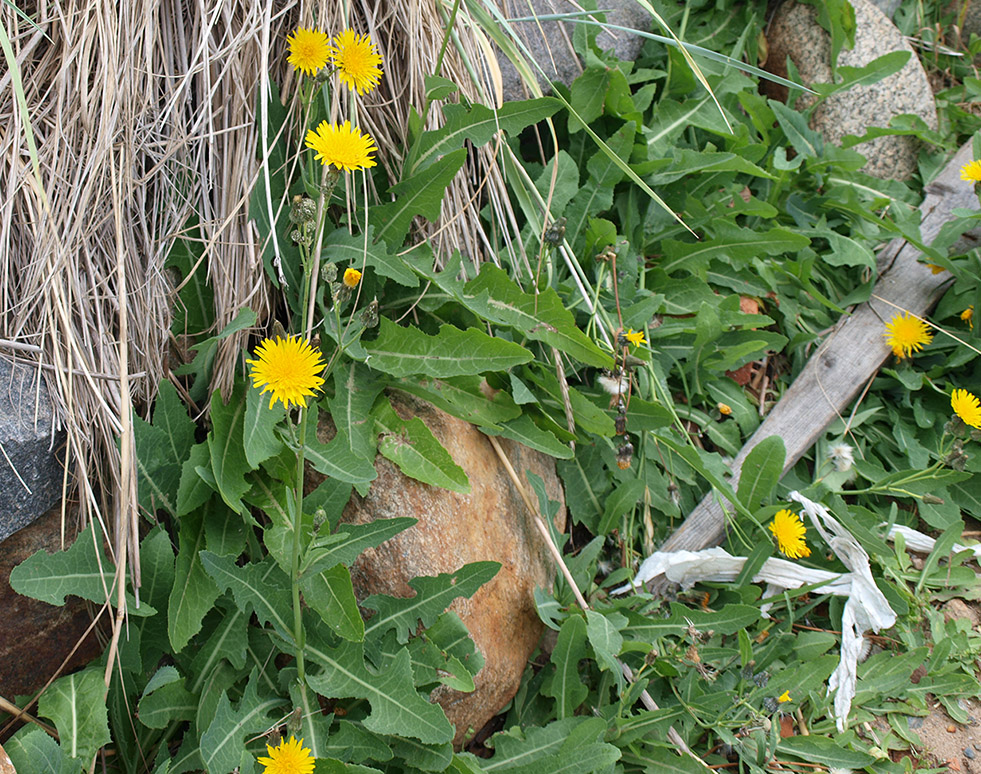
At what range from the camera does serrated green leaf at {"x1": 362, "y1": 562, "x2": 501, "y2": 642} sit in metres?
1.80

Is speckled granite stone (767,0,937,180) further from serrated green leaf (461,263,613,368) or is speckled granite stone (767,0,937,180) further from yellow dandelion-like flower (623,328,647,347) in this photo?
serrated green leaf (461,263,613,368)

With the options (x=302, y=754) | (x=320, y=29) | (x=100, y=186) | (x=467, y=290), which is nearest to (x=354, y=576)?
(x=302, y=754)

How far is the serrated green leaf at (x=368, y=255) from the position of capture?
1.92 metres

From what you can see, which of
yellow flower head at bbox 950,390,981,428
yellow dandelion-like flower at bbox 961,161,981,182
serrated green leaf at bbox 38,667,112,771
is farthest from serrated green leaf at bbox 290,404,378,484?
yellow dandelion-like flower at bbox 961,161,981,182

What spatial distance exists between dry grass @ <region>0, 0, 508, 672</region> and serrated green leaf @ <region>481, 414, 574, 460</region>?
68cm

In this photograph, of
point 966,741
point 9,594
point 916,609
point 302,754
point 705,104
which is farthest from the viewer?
point 705,104

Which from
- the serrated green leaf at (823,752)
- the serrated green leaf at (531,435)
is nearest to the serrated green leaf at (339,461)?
the serrated green leaf at (531,435)

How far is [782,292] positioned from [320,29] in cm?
185

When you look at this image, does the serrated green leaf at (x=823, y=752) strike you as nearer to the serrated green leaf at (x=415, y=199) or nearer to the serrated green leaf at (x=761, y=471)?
the serrated green leaf at (x=761, y=471)

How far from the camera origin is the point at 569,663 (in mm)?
1956

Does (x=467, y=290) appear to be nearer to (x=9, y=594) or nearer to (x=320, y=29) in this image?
(x=320, y=29)

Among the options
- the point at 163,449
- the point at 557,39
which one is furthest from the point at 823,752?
the point at 557,39

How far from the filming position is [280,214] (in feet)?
6.34

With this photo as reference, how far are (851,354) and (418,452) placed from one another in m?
1.72
